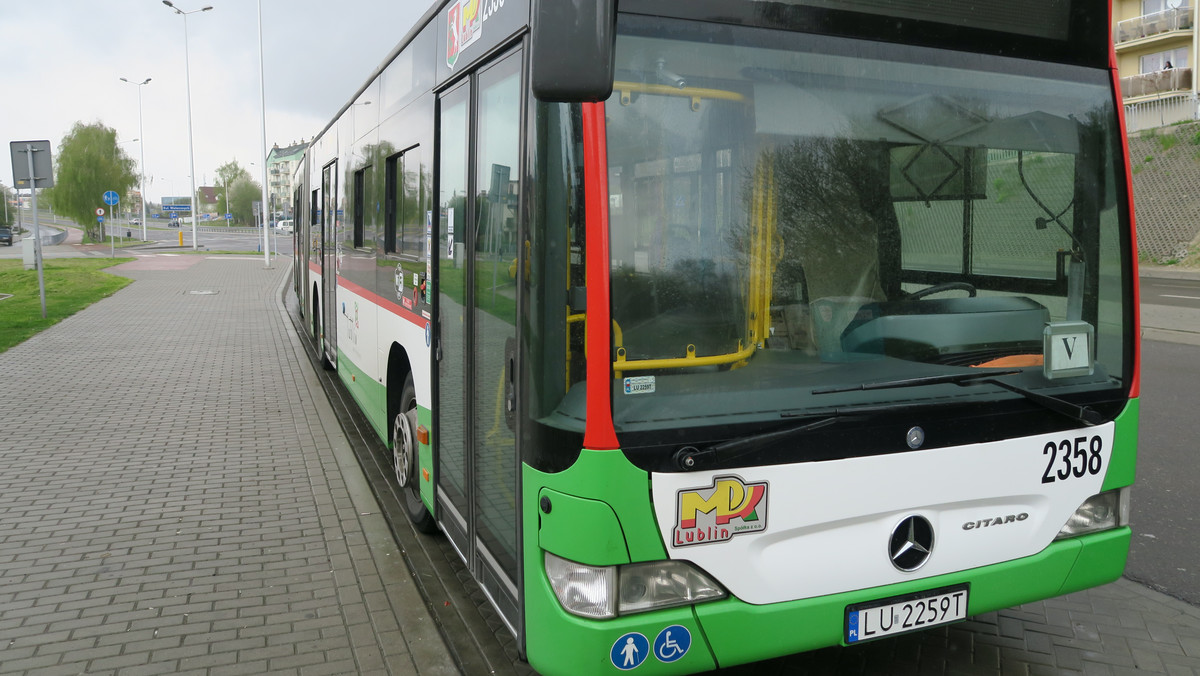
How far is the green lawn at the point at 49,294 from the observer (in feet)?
53.3

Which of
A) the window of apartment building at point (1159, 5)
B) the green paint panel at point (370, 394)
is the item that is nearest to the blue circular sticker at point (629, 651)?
the green paint panel at point (370, 394)

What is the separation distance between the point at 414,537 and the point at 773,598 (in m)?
3.14

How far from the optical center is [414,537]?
18.6 feet

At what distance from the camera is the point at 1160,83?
44594mm

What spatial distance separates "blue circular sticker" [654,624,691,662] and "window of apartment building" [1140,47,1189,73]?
169 feet

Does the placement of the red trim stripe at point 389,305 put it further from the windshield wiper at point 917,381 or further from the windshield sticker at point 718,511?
the windshield wiper at point 917,381

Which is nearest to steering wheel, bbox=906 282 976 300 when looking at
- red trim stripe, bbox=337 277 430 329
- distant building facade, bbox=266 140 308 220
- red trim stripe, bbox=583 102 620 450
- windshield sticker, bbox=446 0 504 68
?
red trim stripe, bbox=583 102 620 450

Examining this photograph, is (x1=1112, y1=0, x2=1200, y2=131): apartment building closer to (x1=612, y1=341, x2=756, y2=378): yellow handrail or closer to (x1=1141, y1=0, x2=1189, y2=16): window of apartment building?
(x1=1141, y1=0, x2=1189, y2=16): window of apartment building

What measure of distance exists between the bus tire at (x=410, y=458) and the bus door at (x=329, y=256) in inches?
161

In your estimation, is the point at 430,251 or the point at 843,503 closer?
the point at 843,503

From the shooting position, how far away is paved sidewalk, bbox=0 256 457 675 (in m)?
4.13

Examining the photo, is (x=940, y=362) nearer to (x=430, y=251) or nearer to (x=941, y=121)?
(x=941, y=121)

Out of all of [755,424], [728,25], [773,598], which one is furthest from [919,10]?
[773,598]

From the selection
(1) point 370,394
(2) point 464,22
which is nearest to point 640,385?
(2) point 464,22
